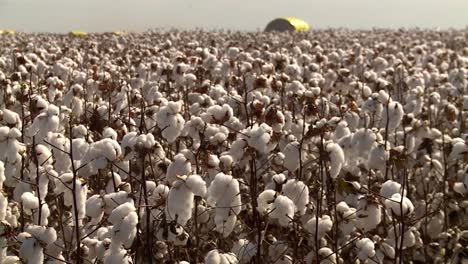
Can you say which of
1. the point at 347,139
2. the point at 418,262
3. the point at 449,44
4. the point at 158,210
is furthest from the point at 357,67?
the point at 449,44

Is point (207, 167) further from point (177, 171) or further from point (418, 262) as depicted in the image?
point (418, 262)

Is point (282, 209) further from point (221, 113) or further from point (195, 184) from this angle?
point (221, 113)

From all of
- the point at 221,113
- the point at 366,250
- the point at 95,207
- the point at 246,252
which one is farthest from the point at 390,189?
the point at 95,207

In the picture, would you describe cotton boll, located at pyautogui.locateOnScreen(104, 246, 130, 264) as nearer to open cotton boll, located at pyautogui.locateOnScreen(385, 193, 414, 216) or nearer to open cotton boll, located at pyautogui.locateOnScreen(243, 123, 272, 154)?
open cotton boll, located at pyautogui.locateOnScreen(243, 123, 272, 154)

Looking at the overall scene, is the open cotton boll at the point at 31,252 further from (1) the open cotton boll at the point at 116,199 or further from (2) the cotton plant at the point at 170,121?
(2) the cotton plant at the point at 170,121

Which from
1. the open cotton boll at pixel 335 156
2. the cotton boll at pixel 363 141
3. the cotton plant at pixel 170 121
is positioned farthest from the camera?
the cotton boll at pixel 363 141

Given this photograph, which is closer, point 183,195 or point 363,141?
point 183,195

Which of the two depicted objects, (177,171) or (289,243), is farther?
(289,243)

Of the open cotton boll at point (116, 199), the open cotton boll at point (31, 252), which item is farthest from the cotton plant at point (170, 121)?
the open cotton boll at point (31, 252)

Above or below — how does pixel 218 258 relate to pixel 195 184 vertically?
below

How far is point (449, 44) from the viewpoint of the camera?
27.4m

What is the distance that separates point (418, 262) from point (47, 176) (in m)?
3.99

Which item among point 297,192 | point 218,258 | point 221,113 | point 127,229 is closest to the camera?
point 127,229

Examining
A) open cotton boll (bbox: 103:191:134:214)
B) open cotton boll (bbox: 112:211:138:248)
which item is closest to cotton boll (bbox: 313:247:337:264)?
open cotton boll (bbox: 103:191:134:214)
